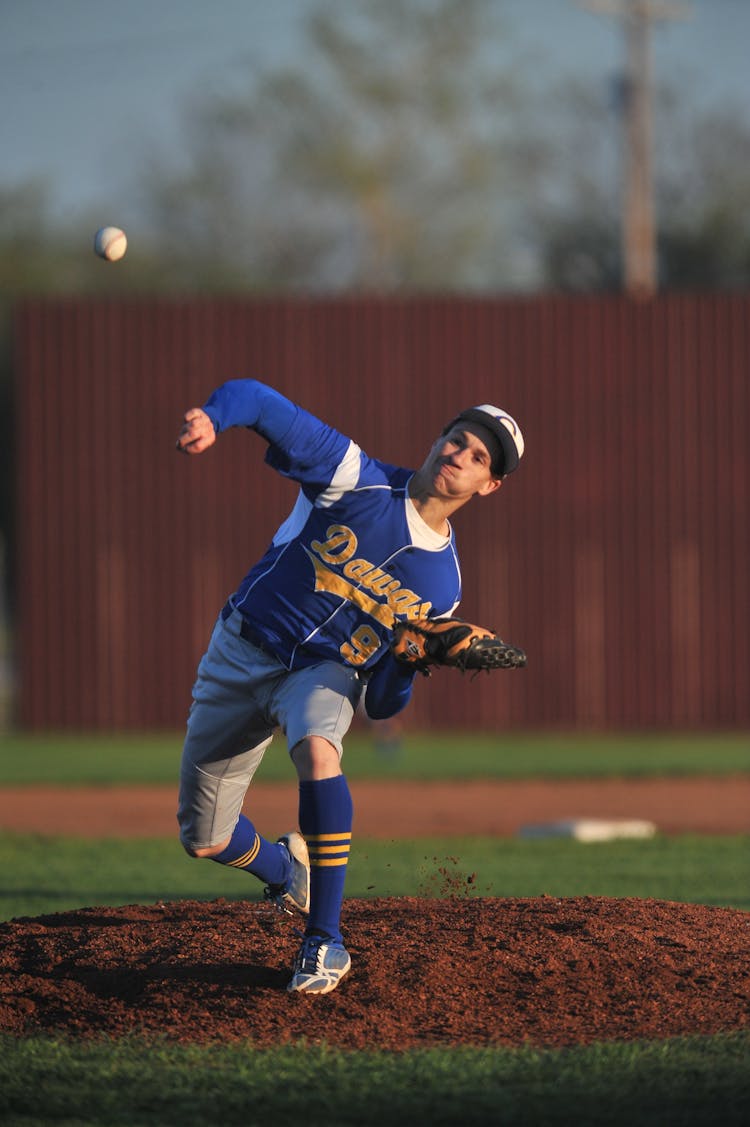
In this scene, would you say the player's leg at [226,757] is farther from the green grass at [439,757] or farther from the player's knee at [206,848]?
the green grass at [439,757]

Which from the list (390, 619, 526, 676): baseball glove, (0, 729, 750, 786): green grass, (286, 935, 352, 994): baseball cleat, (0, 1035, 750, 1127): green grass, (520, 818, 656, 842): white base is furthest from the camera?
(0, 729, 750, 786): green grass

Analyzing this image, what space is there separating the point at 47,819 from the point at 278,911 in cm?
649

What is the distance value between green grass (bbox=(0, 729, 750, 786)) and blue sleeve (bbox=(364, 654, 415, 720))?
31.6ft

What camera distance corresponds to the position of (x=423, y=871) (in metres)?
8.79

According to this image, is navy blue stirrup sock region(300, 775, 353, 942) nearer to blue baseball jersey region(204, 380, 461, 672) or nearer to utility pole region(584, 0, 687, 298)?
blue baseball jersey region(204, 380, 461, 672)

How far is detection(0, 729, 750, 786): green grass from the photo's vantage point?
14984 mm

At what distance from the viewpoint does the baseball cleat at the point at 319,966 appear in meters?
4.63

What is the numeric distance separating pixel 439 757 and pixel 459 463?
11975 mm

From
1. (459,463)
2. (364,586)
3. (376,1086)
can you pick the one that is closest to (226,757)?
(364,586)

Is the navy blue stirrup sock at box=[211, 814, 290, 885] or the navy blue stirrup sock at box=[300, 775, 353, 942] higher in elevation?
the navy blue stirrup sock at box=[300, 775, 353, 942]

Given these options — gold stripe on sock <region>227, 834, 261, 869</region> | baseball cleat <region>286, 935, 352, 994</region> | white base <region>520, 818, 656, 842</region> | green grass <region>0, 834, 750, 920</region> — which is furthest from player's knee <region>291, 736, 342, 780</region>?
white base <region>520, 818, 656, 842</region>

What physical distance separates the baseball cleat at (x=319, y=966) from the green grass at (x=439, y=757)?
32.9ft

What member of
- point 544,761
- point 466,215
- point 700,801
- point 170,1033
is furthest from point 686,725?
point 466,215

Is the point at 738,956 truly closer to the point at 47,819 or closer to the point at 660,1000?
the point at 660,1000
